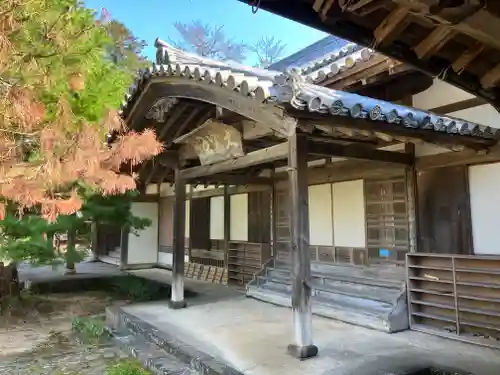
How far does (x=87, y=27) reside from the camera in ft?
14.8

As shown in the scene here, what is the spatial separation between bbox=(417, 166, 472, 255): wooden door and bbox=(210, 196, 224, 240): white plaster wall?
18.8 ft

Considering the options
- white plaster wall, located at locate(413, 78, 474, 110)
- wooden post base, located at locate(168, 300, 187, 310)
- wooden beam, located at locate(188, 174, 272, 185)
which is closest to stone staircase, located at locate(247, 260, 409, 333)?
wooden post base, located at locate(168, 300, 187, 310)

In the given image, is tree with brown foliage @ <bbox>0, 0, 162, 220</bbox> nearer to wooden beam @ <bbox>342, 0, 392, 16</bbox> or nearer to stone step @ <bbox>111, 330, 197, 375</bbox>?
stone step @ <bbox>111, 330, 197, 375</bbox>

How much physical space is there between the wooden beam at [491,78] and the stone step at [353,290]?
345 centimetres

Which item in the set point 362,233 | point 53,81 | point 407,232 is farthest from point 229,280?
point 53,81

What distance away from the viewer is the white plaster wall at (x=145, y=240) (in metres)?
13.3

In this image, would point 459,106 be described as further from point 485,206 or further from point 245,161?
point 245,161

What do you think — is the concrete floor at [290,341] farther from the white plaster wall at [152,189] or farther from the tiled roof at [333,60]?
the white plaster wall at [152,189]

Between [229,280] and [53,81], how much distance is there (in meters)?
6.31

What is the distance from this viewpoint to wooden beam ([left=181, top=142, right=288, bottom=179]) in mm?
4591

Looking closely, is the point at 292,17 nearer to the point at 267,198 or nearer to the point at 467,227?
the point at 467,227

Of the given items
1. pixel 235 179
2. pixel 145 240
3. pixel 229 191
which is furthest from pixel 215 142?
pixel 145 240

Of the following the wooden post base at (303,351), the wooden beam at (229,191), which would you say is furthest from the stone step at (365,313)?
the wooden beam at (229,191)

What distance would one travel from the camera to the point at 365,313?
5414 mm
